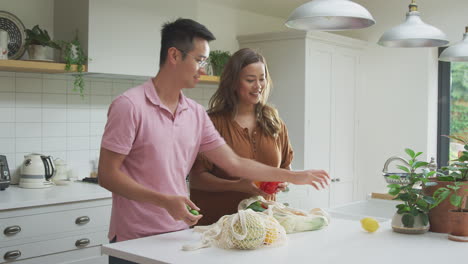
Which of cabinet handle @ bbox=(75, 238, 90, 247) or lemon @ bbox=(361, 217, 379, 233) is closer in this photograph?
lemon @ bbox=(361, 217, 379, 233)

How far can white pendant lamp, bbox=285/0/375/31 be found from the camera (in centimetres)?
236

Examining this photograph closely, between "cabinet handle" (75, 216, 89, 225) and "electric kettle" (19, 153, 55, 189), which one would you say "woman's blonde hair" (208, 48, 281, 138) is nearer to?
"cabinet handle" (75, 216, 89, 225)

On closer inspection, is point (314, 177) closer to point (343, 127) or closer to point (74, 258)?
point (74, 258)

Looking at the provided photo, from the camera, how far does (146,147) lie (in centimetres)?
215

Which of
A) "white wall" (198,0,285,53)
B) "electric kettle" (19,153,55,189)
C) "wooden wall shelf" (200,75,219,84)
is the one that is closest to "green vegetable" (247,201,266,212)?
"electric kettle" (19,153,55,189)

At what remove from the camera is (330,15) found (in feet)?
7.68

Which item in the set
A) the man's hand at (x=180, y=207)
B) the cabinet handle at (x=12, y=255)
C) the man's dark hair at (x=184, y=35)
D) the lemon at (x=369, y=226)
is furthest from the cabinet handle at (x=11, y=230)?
the lemon at (x=369, y=226)

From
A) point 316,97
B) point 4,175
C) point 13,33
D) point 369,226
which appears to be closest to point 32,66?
point 13,33

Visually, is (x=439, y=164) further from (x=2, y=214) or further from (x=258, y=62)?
(x=2, y=214)

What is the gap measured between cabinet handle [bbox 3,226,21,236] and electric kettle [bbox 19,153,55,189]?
0.52m

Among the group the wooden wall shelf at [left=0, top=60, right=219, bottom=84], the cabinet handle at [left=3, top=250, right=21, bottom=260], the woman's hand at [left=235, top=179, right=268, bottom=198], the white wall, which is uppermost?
the white wall

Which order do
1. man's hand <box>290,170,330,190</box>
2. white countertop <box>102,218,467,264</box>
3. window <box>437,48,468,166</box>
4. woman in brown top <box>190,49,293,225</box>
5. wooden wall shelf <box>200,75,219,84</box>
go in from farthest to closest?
window <box>437,48,468,166</box>
wooden wall shelf <box>200,75,219,84</box>
woman in brown top <box>190,49,293,225</box>
man's hand <box>290,170,330,190</box>
white countertop <box>102,218,467,264</box>

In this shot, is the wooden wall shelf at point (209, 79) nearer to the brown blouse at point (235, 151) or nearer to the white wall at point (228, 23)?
the white wall at point (228, 23)

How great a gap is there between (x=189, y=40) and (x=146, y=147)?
45 cm
